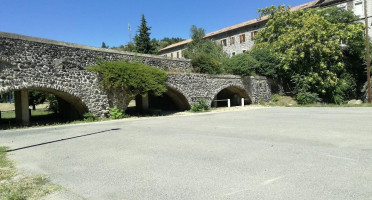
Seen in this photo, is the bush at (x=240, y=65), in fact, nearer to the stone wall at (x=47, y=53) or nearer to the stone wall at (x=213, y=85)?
the stone wall at (x=213, y=85)

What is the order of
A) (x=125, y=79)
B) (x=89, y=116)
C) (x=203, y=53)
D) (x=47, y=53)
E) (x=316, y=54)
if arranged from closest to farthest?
(x=47, y=53)
(x=89, y=116)
(x=125, y=79)
(x=316, y=54)
(x=203, y=53)

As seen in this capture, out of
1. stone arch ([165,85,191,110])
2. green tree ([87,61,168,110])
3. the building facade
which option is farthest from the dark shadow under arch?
the building facade

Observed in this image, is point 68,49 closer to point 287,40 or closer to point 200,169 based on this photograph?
point 200,169

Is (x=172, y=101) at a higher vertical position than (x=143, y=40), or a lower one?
lower

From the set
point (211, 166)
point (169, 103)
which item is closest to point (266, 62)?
point (169, 103)

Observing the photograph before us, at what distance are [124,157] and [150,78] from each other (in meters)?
10.8

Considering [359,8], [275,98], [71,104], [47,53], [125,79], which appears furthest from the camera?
[359,8]

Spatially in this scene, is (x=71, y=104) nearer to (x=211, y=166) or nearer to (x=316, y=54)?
(x=211, y=166)

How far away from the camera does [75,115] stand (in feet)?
56.0

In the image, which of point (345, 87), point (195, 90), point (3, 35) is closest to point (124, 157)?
point (3, 35)

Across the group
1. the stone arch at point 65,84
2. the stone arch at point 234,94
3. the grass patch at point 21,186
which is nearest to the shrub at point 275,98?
the stone arch at point 234,94

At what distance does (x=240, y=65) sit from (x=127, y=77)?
39.1 ft

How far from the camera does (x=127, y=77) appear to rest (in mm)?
15344

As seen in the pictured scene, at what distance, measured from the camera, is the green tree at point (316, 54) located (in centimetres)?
2327
